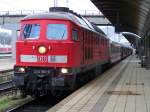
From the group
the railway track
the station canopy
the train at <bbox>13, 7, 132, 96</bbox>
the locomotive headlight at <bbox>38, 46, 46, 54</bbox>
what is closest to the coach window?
the train at <bbox>13, 7, 132, 96</bbox>

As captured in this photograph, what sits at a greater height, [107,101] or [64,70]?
[64,70]

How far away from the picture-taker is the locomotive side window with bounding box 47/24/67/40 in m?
16.8

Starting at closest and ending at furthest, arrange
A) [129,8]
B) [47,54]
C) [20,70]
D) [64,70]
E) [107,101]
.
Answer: [107,101], [64,70], [47,54], [20,70], [129,8]

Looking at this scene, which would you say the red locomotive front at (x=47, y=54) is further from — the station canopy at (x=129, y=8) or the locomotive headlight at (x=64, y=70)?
the station canopy at (x=129, y=8)

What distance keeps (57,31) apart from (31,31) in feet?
3.09

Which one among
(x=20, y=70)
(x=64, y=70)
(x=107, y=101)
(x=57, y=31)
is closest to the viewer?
(x=107, y=101)

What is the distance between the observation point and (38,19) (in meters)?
17.2

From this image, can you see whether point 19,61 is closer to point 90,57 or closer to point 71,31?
point 71,31


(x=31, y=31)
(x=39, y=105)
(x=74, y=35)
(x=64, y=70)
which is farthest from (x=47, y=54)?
(x=39, y=105)

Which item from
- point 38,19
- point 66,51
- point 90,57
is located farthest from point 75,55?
point 90,57

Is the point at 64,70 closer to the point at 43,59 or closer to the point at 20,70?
the point at 43,59

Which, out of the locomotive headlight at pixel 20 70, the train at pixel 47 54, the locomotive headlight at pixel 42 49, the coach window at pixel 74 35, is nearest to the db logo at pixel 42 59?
the train at pixel 47 54

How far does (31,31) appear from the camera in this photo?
677 inches

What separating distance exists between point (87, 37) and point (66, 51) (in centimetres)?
349
